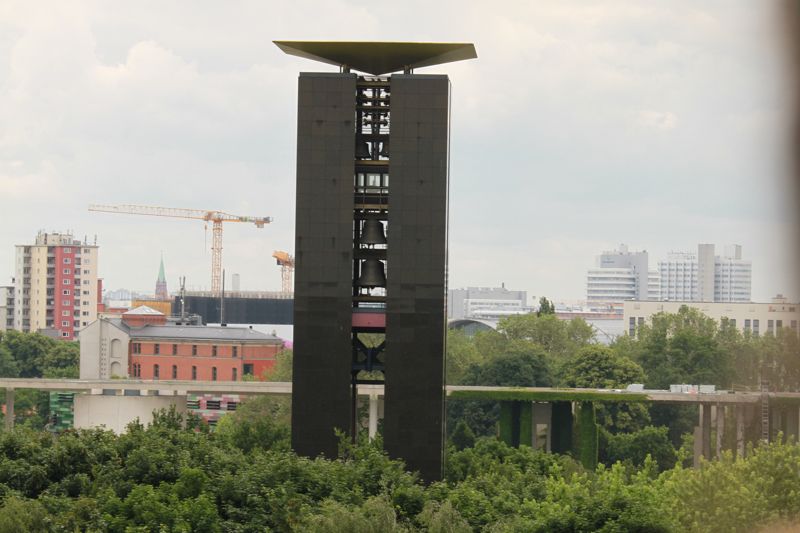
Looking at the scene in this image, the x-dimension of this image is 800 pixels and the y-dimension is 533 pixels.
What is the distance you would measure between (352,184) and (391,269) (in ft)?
5.57

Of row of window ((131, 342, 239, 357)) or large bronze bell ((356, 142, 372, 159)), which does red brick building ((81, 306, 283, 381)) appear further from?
large bronze bell ((356, 142, 372, 159))

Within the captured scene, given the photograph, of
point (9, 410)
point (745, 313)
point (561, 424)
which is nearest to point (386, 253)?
point (745, 313)

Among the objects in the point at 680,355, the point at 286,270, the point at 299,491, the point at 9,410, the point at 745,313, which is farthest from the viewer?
the point at 286,270

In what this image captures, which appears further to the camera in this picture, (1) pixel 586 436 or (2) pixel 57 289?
(2) pixel 57 289

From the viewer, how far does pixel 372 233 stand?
2248cm

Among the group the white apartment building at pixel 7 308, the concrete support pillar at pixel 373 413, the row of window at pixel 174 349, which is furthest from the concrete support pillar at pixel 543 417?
the white apartment building at pixel 7 308

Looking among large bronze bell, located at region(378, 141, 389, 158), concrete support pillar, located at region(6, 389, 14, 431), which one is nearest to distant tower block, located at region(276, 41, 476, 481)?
large bronze bell, located at region(378, 141, 389, 158)

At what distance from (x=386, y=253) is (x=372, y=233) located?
0.48m

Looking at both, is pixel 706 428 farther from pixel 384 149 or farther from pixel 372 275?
pixel 384 149

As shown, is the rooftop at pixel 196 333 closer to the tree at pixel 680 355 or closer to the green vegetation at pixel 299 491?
the tree at pixel 680 355

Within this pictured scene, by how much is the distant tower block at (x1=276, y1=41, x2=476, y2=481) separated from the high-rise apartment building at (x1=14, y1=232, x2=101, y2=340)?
90.0 metres

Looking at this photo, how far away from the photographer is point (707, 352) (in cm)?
5912

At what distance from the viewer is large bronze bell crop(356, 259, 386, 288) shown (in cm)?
2247

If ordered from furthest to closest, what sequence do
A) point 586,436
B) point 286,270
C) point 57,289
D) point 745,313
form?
point 286,270, point 57,289, point 586,436, point 745,313
